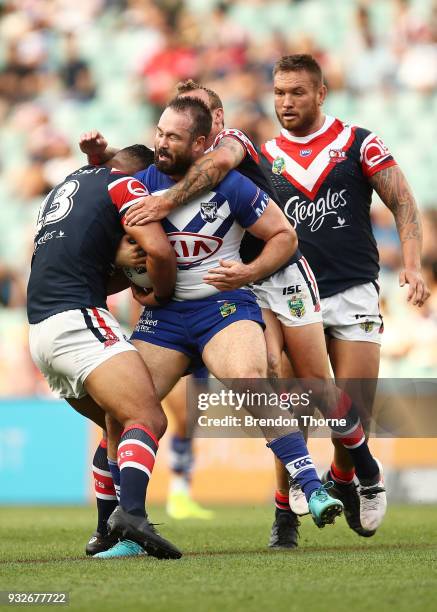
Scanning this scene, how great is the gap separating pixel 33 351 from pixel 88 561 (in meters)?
1.09

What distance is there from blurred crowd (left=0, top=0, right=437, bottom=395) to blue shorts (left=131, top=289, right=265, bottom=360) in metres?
7.72

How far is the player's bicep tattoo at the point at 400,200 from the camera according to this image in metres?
6.64

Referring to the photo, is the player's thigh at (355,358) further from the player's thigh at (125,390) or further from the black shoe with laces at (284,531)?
the player's thigh at (125,390)

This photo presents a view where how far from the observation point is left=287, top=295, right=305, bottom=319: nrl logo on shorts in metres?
6.41

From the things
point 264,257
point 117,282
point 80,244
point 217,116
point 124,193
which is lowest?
point 117,282

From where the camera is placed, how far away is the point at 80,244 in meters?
5.59

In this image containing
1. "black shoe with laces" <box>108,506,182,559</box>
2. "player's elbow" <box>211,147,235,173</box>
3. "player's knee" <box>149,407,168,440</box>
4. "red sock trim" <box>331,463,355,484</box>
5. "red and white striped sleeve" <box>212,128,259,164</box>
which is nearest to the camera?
"black shoe with laces" <box>108,506,182,559</box>

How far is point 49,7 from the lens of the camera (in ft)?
55.3

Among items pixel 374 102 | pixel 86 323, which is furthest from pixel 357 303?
pixel 374 102

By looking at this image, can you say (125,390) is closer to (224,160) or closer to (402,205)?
(224,160)

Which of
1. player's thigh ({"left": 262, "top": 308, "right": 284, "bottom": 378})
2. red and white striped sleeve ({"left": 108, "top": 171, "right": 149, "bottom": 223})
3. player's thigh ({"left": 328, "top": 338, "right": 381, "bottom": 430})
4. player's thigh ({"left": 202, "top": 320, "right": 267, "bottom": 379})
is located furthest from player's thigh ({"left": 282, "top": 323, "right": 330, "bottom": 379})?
red and white striped sleeve ({"left": 108, "top": 171, "right": 149, "bottom": 223})

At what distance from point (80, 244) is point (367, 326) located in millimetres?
2173

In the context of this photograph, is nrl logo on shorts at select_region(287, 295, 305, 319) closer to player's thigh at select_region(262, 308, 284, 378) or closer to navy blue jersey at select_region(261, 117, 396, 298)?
player's thigh at select_region(262, 308, 284, 378)

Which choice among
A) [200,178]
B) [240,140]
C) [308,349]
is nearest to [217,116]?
[240,140]
